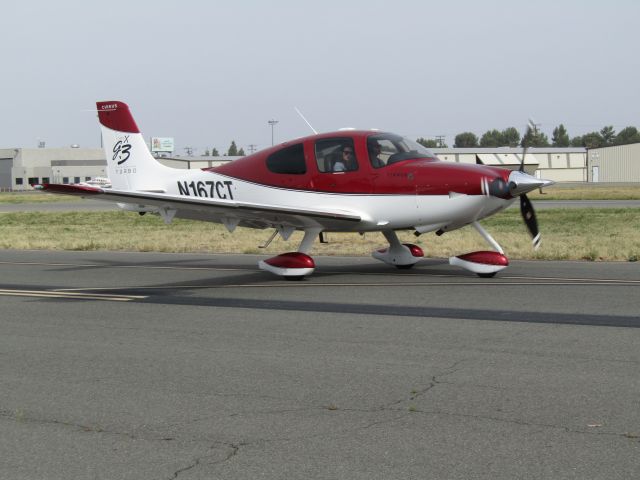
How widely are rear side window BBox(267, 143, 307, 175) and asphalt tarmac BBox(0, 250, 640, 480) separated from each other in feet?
9.47

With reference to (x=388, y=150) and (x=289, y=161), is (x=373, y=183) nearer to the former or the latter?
(x=388, y=150)

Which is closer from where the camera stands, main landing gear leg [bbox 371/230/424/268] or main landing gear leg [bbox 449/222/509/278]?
main landing gear leg [bbox 449/222/509/278]

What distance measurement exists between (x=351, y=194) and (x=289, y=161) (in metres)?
1.37

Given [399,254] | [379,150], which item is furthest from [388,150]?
[399,254]

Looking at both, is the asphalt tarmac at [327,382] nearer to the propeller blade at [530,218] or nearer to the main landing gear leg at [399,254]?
the propeller blade at [530,218]

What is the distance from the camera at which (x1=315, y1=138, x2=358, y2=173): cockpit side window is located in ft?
46.9

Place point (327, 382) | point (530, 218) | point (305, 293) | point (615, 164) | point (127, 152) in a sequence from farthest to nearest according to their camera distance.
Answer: point (615, 164) < point (127, 152) < point (530, 218) < point (305, 293) < point (327, 382)

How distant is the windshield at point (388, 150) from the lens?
1416 centimetres

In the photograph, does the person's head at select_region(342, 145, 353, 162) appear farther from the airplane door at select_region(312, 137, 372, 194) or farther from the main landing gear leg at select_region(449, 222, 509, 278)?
the main landing gear leg at select_region(449, 222, 509, 278)

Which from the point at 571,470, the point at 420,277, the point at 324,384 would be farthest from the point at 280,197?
the point at 571,470

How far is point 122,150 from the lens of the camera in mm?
17312

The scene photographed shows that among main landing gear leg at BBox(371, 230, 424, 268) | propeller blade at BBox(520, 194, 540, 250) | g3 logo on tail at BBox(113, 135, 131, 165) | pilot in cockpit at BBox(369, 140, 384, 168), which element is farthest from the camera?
g3 logo on tail at BBox(113, 135, 131, 165)

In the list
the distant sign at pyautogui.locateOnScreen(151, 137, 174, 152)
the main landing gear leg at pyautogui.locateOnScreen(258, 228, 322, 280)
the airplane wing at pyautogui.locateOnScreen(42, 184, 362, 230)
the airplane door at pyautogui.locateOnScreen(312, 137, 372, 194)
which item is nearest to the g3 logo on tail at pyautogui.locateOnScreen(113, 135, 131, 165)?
the airplane wing at pyautogui.locateOnScreen(42, 184, 362, 230)

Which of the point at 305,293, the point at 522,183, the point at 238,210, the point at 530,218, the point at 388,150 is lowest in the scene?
the point at 305,293
